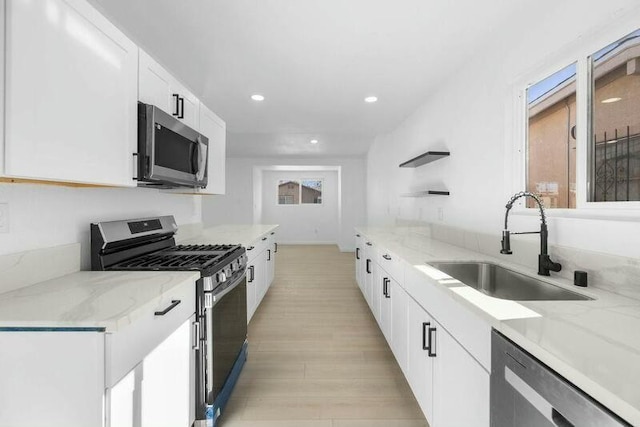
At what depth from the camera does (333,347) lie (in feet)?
8.21

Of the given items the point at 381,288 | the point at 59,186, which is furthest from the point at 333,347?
the point at 59,186

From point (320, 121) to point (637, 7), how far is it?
341cm

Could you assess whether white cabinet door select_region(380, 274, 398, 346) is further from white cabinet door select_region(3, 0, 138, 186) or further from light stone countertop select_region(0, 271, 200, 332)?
white cabinet door select_region(3, 0, 138, 186)

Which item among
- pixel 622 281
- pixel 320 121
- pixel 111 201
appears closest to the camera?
pixel 622 281

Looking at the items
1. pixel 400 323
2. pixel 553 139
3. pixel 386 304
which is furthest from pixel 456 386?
pixel 553 139

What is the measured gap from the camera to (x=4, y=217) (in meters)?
1.17

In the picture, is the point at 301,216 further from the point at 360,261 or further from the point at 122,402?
the point at 122,402

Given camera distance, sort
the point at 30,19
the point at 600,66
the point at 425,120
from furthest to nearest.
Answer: the point at 425,120, the point at 600,66, the point at 30,19

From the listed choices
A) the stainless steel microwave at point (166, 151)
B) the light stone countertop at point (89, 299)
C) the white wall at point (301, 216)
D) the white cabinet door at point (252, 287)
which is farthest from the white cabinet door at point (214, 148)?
the white wall at point (301, 216)

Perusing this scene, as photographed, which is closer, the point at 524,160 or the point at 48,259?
the point at 48,259

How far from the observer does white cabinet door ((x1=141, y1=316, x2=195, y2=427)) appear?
1.10 meters

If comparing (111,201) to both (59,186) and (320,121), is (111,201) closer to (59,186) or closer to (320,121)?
(59,186)

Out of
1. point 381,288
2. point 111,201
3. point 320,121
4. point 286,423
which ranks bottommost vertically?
point 286,423

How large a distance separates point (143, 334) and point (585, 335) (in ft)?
4.30
